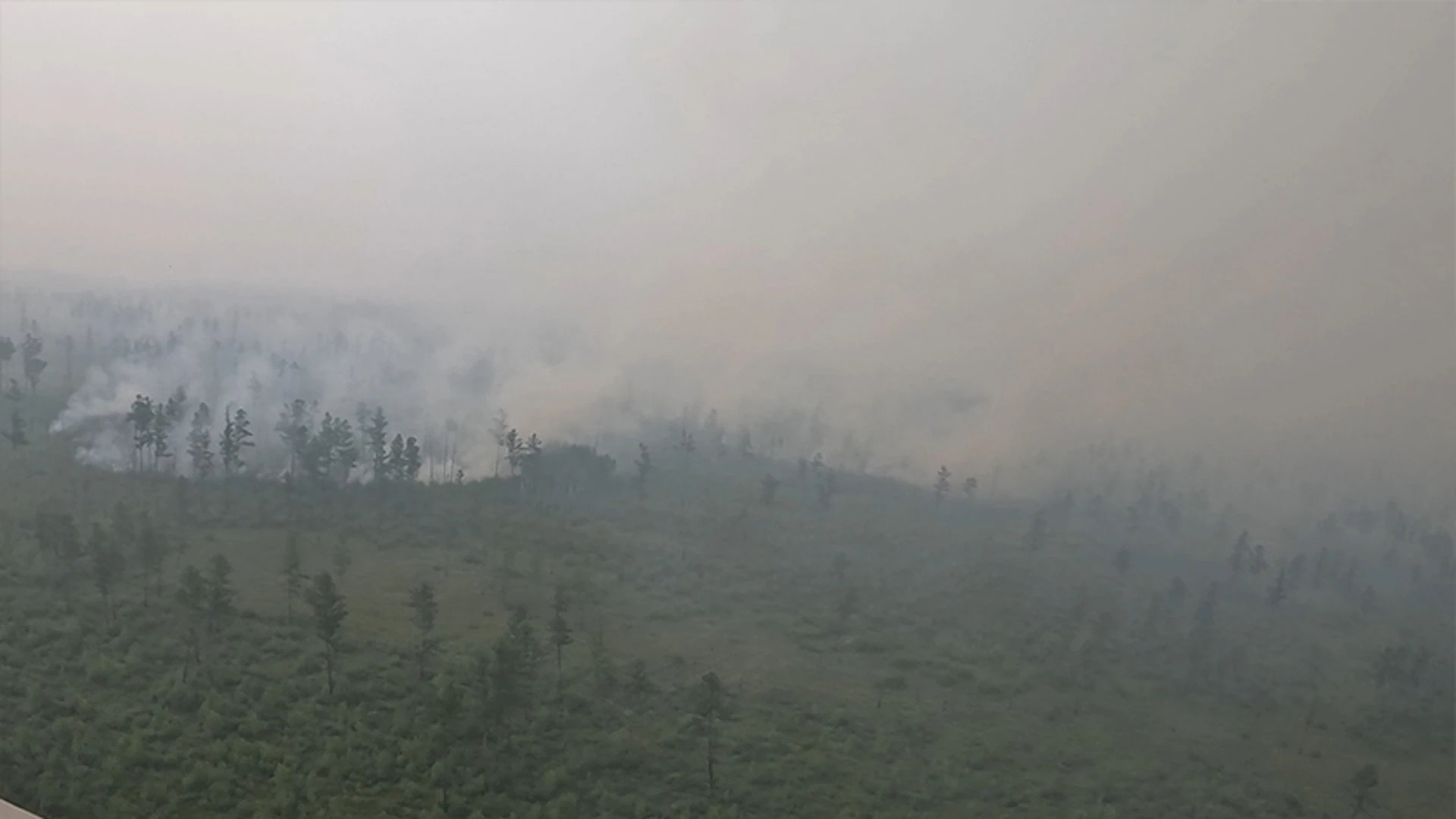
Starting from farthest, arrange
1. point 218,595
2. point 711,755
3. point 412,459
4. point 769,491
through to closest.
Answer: point 412,459 < point 218,595 < point 769,491 < point 711,755

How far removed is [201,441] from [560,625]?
8.00 ft

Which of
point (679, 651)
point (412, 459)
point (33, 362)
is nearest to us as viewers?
point (679, 651)

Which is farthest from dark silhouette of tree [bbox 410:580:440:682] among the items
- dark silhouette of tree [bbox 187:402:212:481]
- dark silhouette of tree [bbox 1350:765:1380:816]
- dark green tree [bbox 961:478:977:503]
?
dark silhouette of tree [bbox 1350:765:1380:816]

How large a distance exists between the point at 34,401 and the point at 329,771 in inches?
114

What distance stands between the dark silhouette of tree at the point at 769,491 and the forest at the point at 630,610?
7 centimetres

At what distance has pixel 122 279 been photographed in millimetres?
5043

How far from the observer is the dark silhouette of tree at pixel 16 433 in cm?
512

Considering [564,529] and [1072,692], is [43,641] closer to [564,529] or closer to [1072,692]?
[564,529]

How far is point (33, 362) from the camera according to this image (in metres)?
5.09

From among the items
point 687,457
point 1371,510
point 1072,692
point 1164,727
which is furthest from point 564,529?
point 1371,510

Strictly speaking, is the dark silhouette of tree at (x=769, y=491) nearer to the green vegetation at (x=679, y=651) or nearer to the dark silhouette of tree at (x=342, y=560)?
the green vegetation at (x=679, y=651)

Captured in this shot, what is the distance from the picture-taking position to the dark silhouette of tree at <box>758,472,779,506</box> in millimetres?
4266

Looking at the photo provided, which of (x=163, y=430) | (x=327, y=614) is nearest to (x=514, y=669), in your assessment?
(x=327, y=614)

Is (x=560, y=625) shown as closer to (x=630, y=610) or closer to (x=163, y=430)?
(x=630, y=610)
